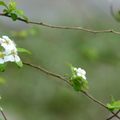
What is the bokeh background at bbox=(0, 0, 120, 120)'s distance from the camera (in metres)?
1.72

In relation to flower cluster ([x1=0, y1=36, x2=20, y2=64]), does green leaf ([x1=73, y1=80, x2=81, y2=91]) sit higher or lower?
lower

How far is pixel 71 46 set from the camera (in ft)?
6.15

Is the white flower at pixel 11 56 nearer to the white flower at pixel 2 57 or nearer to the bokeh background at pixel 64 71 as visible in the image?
the white flower at pixel 2 57

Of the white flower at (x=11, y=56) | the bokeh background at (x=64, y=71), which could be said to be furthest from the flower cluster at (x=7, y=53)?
the bokeh background at (x=64, y=71)

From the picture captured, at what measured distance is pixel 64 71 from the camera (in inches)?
71.6

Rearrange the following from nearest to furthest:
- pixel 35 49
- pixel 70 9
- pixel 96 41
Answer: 1. pixel 35 49
2. pixel 96 41
3. pixel 70 9

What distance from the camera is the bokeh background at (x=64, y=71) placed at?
1717 millimetres

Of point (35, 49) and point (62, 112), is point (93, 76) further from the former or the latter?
point (35, 49)

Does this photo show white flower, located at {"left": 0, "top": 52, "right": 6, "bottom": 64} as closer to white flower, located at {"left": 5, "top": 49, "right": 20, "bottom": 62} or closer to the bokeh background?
white flower, located at {"left": 5, "top": 49, "right": 20, "bottom": 62}

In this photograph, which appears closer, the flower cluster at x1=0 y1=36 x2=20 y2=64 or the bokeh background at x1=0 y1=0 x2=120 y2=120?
the flower cluster at x1=0 y1=36 x2=20 y2=64

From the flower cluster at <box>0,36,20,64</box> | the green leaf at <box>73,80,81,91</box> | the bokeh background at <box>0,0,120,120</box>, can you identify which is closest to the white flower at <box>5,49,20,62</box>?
the flower cluster at <box>0,36,20,64</box>

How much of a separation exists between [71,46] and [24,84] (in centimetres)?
43

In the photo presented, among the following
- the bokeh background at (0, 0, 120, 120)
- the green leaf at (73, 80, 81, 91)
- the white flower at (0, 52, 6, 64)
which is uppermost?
the bokeh background at (0, 0, 120, 120)

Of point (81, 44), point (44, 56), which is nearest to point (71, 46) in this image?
point (81, 44)
